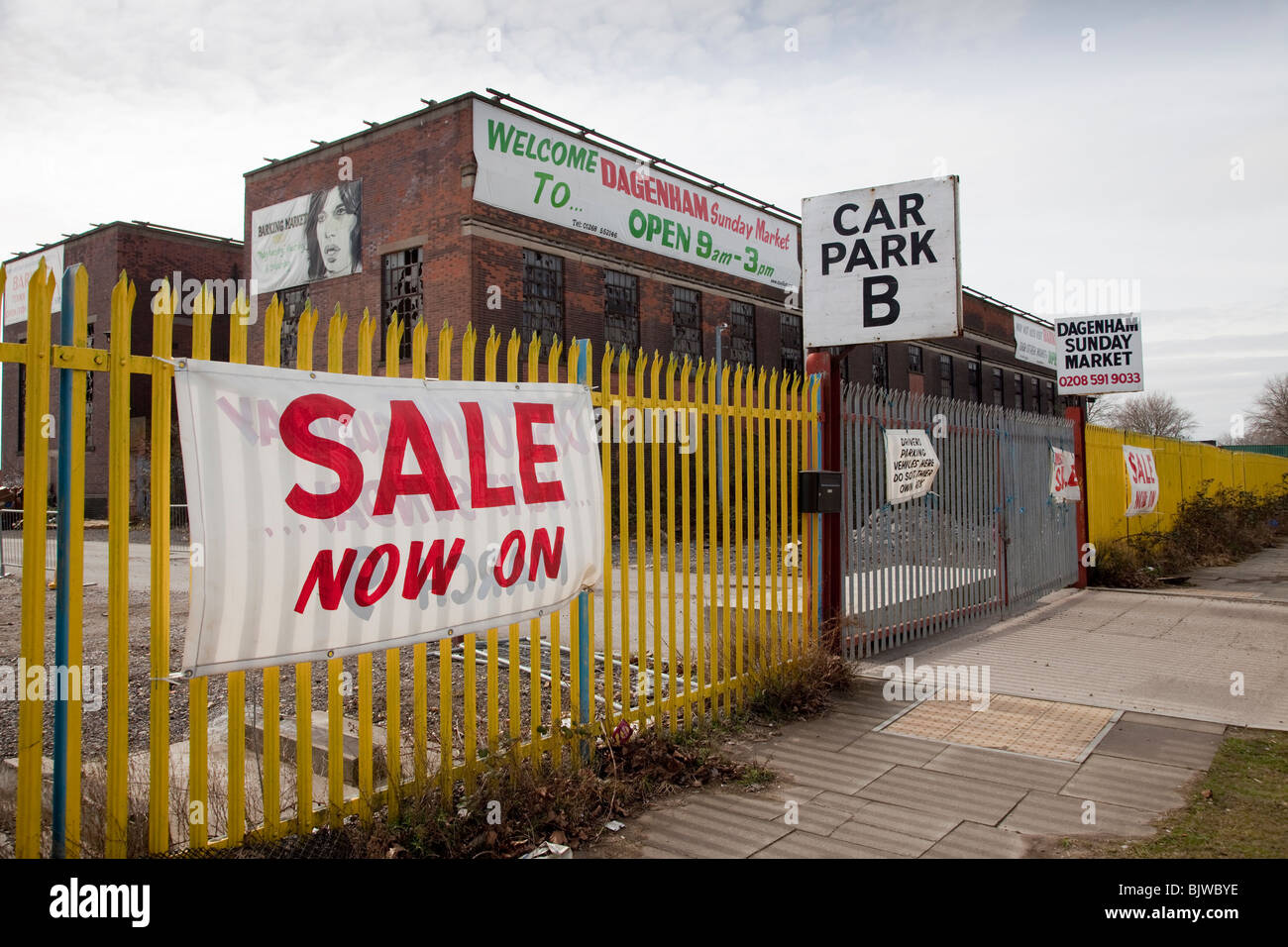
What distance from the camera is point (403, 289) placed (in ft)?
71.4

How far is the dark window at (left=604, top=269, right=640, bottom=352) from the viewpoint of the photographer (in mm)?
24016

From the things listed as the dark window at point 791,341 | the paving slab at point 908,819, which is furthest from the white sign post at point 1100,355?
the dark window at point 791,341

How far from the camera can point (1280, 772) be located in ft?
15.6

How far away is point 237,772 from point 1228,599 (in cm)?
1139

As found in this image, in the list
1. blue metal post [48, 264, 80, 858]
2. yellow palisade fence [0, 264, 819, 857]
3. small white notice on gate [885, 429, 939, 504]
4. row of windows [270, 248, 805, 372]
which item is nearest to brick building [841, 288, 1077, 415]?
row of windows [270, 248, 805, 372]

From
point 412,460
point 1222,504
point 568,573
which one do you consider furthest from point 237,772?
point 1222,504

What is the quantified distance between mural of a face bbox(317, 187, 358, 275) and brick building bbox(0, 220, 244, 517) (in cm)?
649

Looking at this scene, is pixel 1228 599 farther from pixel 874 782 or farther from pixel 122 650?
pixel 122 650

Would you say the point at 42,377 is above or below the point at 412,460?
above

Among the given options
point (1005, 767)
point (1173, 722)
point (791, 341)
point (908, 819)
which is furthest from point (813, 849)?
point (791, 341)

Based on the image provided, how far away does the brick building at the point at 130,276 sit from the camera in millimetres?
28609

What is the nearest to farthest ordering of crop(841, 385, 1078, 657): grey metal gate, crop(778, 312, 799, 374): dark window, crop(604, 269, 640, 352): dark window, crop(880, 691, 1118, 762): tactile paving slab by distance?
crop(880, 691, 1118, 762): tactile paving slab < crop(841, 385, 1078, 657): grey metal gate < crop(604, 269, 640, 352): dark window < crop(778, 312, 799, 374): dark window

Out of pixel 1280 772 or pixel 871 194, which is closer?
pixel 1280 772

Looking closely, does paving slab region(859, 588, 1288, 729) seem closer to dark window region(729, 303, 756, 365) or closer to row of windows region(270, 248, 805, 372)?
row of windows region(270, 248, 805, 372)
